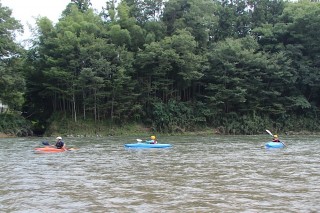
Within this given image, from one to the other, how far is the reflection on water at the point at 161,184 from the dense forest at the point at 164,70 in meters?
19.1

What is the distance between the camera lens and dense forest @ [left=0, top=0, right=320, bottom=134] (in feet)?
116

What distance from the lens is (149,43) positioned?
3828cm

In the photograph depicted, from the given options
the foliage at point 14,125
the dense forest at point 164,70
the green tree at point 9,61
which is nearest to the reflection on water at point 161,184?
the foliage at point 14,125

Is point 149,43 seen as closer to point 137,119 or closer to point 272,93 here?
point 137,119

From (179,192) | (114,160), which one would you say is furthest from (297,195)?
(114,160)

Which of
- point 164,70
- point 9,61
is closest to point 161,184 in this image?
point 164,70

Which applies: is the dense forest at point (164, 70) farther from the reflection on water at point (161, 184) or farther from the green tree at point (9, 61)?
the reflection on water at point (161, 184)

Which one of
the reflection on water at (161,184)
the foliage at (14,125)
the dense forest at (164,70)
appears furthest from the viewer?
the dense forest at (164,70)

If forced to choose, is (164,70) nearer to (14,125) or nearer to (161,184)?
(14,125)

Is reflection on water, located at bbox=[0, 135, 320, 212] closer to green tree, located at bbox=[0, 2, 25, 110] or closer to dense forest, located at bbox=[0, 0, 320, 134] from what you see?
green tree, located at bbox=[0, 2, 25, 110]

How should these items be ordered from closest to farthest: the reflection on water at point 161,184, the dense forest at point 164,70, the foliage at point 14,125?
1. the reflection on water at point 161,184
2. the foliage at point 14,125
3. the dense forest at point 164,70

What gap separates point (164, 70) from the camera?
37.1 m

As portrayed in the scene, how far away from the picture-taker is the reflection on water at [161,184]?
8.36 meters

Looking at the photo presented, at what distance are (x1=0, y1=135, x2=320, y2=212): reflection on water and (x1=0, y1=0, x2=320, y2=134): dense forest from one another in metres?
19.1
